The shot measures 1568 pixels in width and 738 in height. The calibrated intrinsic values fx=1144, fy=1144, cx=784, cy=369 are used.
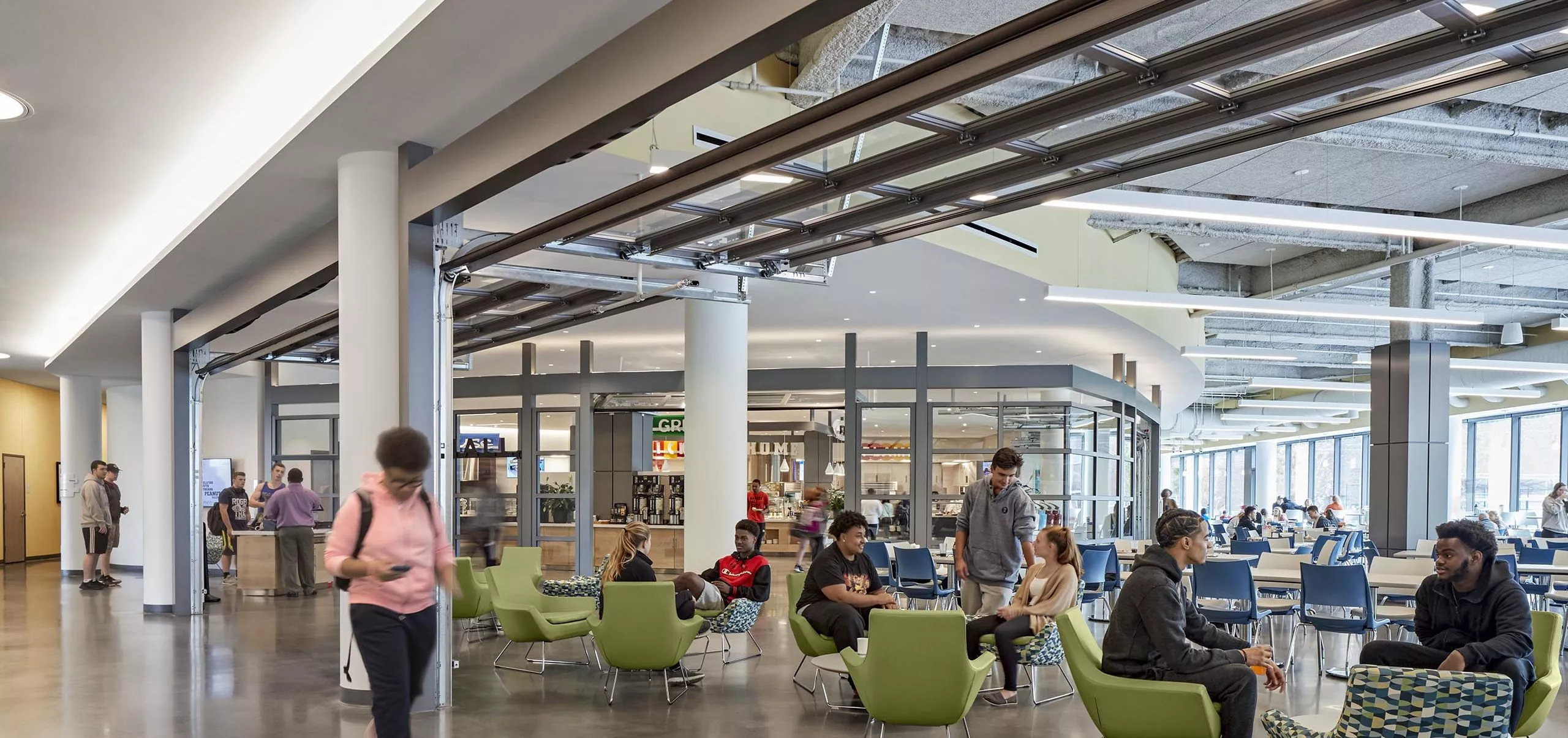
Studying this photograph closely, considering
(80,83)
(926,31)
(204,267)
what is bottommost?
(204,267)

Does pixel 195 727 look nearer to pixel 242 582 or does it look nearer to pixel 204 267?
pixel 204 267

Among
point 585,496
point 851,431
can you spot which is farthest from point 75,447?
point 851,431

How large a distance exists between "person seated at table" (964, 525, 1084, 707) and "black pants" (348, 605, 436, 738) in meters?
3.80

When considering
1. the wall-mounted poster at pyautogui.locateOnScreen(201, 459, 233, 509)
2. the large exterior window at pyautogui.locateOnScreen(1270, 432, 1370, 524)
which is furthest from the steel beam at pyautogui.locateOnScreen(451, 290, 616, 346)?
the large exterior window at pyautogui.locateOnScreen(1270, 432, 1370, 524)

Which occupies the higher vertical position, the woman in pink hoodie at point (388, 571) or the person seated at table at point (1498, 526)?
the woman in pink hoodie at point (388, 571)

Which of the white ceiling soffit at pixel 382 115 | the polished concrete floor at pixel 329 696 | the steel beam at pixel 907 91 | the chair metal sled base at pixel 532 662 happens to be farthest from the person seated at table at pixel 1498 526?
the white ceiling soffit at pixel 382 115

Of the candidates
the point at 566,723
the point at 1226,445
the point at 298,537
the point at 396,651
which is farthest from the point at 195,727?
the point at 1226,445

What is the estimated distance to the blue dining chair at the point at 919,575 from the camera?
10539 millimetres

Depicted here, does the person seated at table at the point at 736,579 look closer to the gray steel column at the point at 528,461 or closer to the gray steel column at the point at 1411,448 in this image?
the gray steel column at the point at 528,461

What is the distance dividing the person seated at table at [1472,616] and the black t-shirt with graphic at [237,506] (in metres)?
14.7

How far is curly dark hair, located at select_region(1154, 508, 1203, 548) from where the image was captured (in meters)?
4.88

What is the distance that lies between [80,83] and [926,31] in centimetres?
532

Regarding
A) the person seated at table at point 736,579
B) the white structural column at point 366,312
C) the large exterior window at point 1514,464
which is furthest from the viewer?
the large exterior window at point 1514,464

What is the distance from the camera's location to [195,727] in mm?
6543
